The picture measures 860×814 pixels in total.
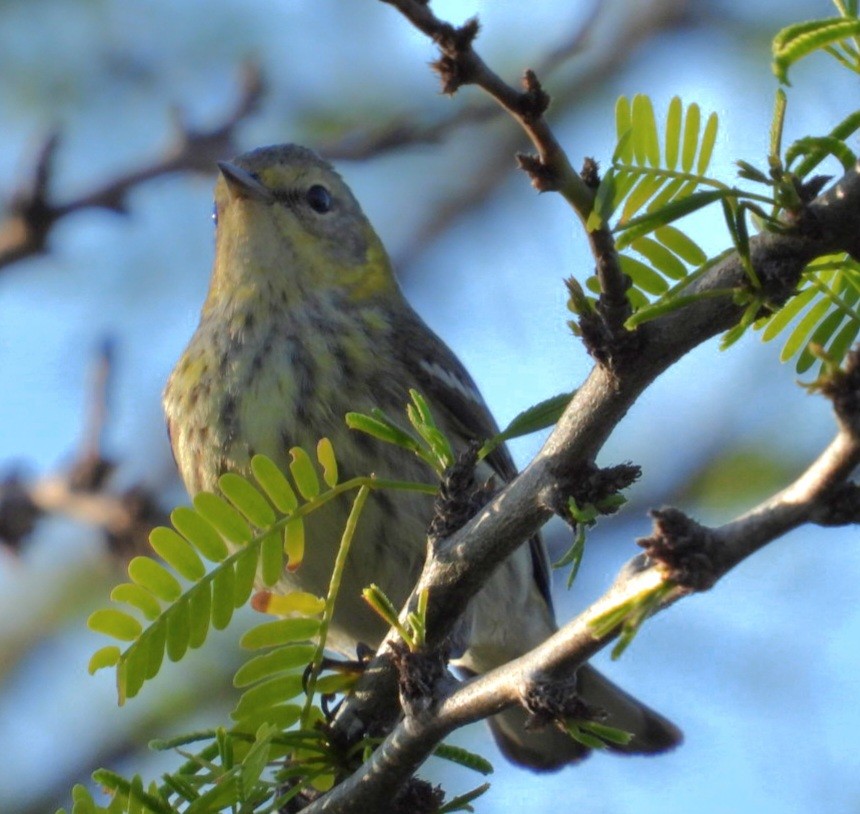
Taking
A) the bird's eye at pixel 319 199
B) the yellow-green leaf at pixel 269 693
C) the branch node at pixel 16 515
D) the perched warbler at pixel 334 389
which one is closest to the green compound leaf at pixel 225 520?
the yellow-green leaf at pixel 269 693

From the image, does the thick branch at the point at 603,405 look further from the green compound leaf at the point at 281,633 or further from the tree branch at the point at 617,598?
the green compound leaf at the point at 281,633

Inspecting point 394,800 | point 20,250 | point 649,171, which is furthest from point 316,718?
point 20,250

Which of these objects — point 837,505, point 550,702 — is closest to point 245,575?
point 550,702

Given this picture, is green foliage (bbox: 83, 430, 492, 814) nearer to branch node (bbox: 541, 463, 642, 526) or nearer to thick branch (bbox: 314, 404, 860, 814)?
thick branch (bbox: 314, 404, 860, 814)

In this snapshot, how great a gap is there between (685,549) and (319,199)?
3570 mm

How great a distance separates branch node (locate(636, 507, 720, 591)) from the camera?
1.40m

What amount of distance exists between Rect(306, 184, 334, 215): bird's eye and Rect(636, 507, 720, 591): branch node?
A: 3481 mm

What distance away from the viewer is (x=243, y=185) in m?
4.40

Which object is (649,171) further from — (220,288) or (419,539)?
(220,288)

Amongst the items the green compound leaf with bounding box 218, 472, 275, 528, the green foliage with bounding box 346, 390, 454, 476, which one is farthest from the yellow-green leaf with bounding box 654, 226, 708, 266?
the green compound leaf with bounding box 218, 472, 275, 528

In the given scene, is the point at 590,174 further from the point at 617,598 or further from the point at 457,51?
the point at 617,598

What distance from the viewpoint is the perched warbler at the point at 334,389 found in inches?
145

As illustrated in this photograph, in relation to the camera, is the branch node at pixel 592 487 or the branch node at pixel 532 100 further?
the branch node at pixel 592 487

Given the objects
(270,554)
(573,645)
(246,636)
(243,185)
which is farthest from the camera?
(243,185)
